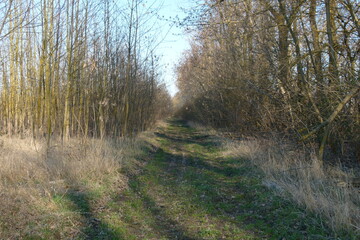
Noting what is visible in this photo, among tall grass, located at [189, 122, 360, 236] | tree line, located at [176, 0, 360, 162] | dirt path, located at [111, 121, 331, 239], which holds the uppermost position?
tree line, located at [176, 0, 360, 162]

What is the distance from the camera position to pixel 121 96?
1349 centimetres

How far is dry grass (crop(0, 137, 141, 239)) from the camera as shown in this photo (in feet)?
15.3

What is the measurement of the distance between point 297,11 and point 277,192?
16.2 feet

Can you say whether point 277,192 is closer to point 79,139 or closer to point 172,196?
point 172,196

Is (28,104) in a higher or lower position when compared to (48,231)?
higher

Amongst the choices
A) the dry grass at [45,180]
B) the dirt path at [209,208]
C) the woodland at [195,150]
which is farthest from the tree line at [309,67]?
the dry grass at [45,180]

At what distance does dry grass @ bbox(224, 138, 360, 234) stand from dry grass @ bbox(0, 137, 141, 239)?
3609 mm

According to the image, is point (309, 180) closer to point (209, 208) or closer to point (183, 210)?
point (209, 208)

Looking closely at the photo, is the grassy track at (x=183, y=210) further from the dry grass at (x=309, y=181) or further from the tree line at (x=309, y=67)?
the tree line at (x=309, y=67)

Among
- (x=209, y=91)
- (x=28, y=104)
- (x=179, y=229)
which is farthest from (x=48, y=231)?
(x=209, y=91)

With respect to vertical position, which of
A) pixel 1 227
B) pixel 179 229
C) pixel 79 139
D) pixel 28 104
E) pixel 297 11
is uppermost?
pixel 297 11

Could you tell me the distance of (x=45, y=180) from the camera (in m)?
6.81

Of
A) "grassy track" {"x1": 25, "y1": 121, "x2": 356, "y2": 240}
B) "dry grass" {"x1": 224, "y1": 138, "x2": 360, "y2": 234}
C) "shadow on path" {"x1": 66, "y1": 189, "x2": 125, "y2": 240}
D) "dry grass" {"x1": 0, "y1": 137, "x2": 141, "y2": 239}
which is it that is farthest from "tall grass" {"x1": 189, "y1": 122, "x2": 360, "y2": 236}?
"dry grass" {"x1": 0, "y1": 137, "x2": 141, "y2": 239}

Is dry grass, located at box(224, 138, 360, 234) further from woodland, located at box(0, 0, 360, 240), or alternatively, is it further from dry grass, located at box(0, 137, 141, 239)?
dry grass, located at box(0, 137, 141, 239)
